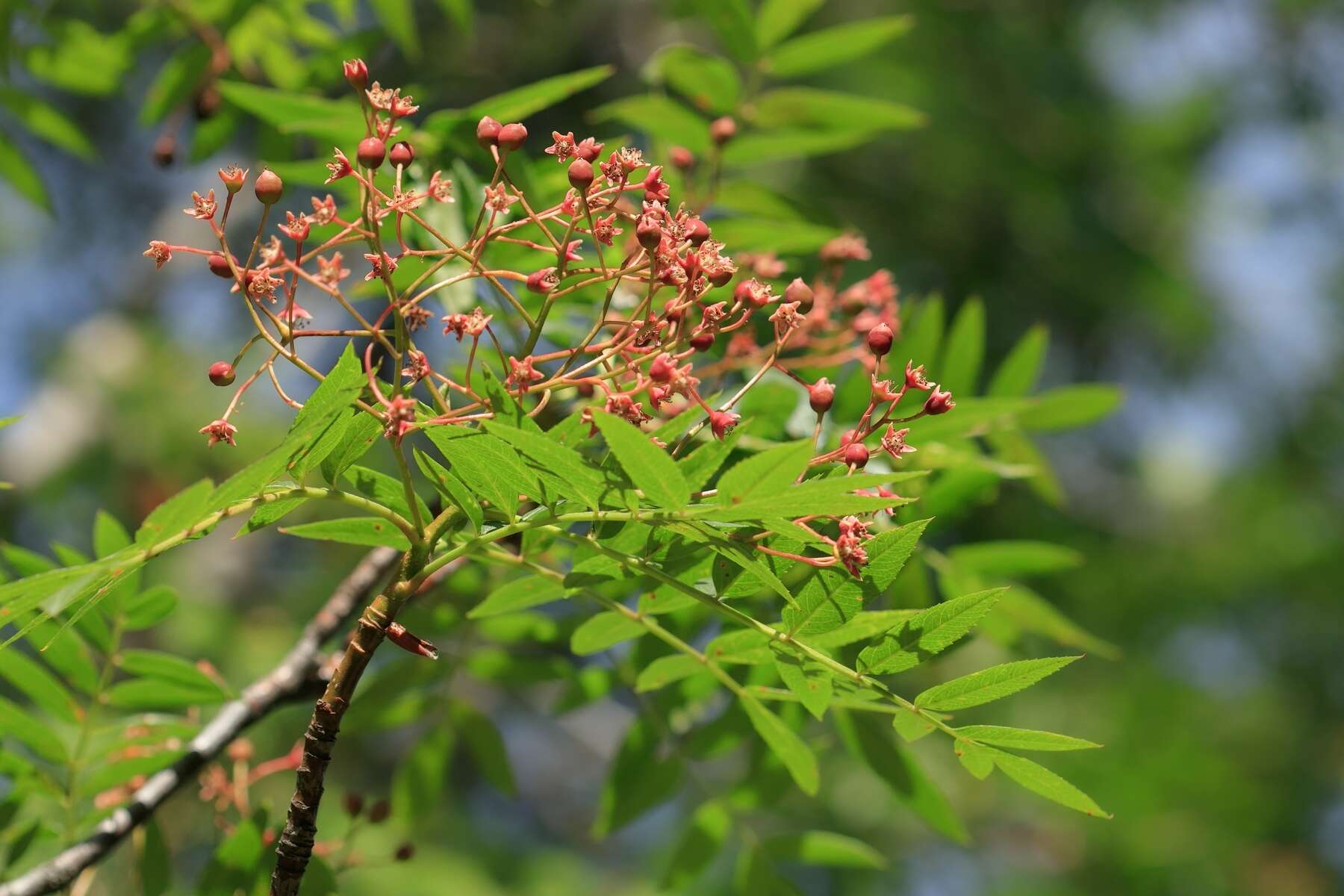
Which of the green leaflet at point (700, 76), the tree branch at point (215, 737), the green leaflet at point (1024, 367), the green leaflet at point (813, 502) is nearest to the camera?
the green leaflet at point (813, 502)

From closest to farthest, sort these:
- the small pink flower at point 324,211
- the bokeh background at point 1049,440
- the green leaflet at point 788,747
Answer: the small pink flower at point 324,211
the green leaflet at point 788,747
the bokeh background at point 1049,440

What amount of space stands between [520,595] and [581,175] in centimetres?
44

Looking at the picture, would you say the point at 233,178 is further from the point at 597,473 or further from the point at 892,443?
the point at 892,443

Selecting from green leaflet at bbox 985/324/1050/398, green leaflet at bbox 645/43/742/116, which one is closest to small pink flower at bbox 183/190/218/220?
green leaflet at bbox 645/43/742/116

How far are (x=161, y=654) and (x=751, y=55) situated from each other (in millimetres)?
1159

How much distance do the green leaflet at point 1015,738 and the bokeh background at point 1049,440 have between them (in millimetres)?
3283

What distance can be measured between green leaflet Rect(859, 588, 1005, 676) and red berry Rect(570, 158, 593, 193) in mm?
424

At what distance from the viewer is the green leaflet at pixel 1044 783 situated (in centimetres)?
90

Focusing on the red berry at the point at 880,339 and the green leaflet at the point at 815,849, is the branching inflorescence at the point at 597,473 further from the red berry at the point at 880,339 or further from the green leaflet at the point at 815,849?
the green leaflet at the point at 815,849

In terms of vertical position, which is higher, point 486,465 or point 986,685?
point 486,465

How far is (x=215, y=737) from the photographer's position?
144 centimetres

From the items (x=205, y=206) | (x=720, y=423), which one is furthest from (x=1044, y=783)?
(x=205, y=206)

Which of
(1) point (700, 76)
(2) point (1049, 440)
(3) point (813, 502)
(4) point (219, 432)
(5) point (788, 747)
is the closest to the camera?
(3) point (813, 502)

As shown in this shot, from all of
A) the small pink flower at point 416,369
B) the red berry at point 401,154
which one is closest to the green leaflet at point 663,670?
the small pink flower at point 416,369
